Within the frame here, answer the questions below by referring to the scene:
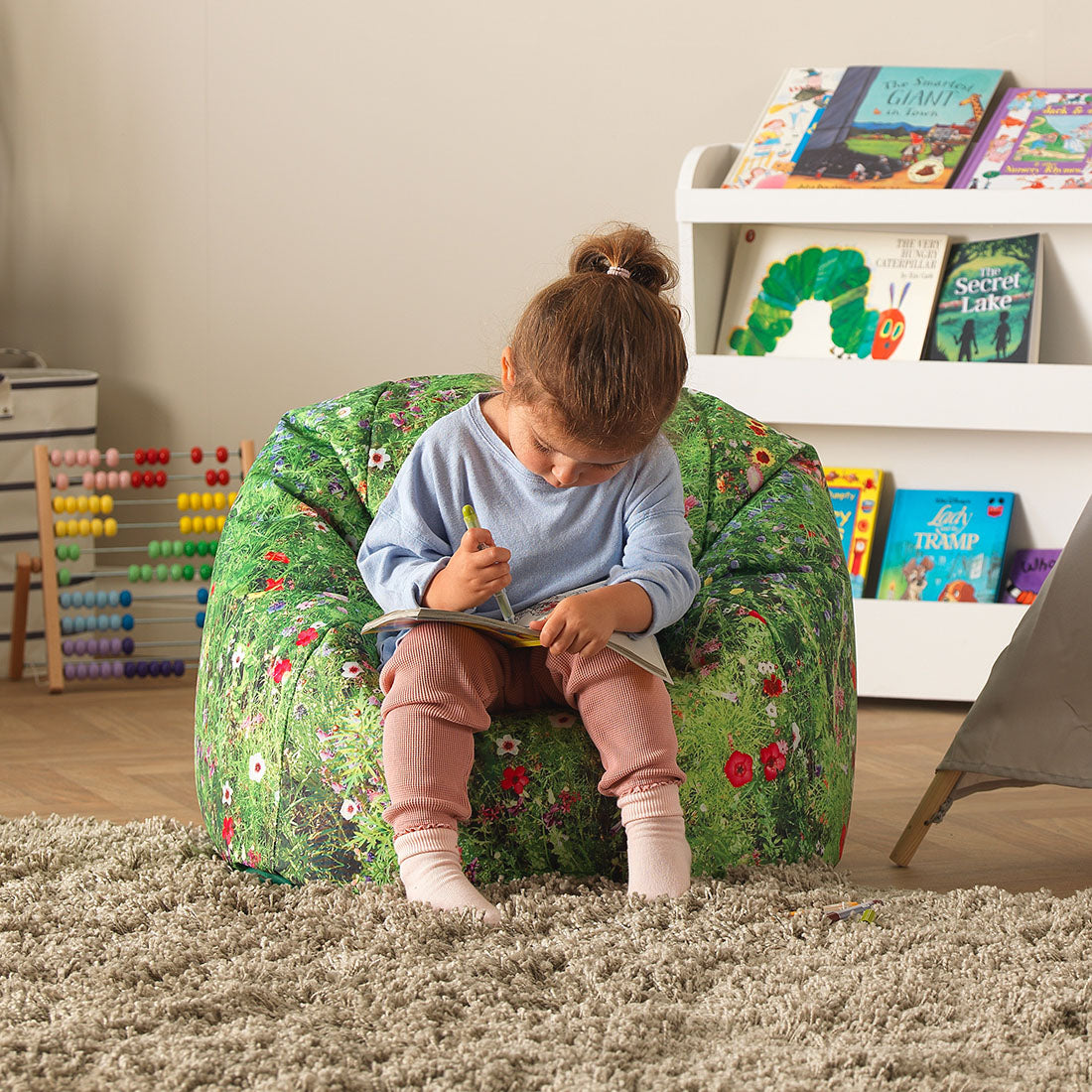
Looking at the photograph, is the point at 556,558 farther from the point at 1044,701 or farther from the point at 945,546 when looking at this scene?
the point at 945,546

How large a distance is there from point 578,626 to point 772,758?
12.2 inches

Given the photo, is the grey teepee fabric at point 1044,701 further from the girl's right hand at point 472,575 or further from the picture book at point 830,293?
the picture book at point 830,293

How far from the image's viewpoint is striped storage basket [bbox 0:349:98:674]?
310 centimetres

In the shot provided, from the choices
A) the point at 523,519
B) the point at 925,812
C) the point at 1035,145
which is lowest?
the point at 925,812

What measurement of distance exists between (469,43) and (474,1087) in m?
2.62

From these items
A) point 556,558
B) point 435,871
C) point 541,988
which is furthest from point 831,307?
point 541,988

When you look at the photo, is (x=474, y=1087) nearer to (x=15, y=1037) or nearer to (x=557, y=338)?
(x=15, y=1037)

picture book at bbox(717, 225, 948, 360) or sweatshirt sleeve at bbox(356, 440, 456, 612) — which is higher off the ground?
picture book at bbox(717, 225, 948, 360)

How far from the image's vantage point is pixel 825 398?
9.57 feet

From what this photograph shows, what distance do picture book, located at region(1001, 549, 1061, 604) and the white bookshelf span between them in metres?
0.05

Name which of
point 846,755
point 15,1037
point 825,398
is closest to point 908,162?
point 825,398

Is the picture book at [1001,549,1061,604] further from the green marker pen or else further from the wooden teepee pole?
the green marker pen

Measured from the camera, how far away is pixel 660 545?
167 cm

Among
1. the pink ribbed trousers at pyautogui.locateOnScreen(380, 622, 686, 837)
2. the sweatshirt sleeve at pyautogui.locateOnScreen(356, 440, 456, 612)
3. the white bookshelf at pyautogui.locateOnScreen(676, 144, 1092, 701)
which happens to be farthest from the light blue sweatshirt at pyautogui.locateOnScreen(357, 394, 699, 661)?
the white bookshelf at pyautogui.locateOnScreen(676, 144, 1092, 701)
